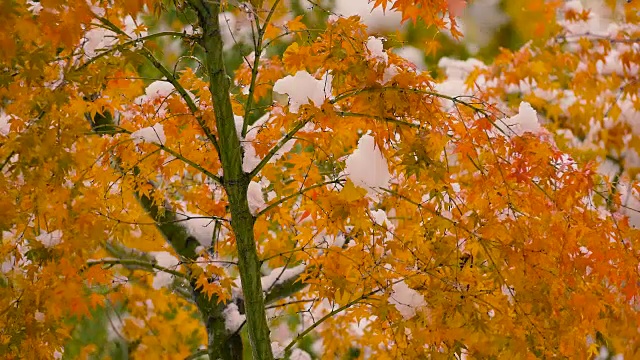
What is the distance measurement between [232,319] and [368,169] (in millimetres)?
1865

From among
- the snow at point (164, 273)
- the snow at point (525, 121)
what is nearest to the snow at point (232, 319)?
the snow at point (164, 273)

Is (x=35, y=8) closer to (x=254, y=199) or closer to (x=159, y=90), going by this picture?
(x=159, y=90)

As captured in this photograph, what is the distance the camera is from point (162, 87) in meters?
3.45

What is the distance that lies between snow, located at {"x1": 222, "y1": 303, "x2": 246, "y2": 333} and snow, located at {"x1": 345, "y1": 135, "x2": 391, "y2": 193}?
1756 mm

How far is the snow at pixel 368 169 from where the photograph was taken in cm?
265

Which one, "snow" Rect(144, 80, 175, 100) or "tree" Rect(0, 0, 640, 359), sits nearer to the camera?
"tree" Rect(0, 0, 640, 359)

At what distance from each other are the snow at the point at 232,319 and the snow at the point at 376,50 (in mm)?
2138

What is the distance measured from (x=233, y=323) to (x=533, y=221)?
2.09 metres

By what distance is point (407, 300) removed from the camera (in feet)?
9.25

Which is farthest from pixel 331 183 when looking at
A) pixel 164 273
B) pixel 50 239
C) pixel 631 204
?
pixel 631 204

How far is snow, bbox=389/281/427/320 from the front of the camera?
2797 millimetres

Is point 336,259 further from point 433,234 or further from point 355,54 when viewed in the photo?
point 355,54

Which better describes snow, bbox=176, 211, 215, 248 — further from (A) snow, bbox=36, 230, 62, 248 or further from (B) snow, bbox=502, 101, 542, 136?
(B) snow, bbox=502, 101, 542, 136

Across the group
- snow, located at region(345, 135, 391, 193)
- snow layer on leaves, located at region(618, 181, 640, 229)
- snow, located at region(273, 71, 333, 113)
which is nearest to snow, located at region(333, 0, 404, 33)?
snow, located at region(273, 71, 333, 113)
